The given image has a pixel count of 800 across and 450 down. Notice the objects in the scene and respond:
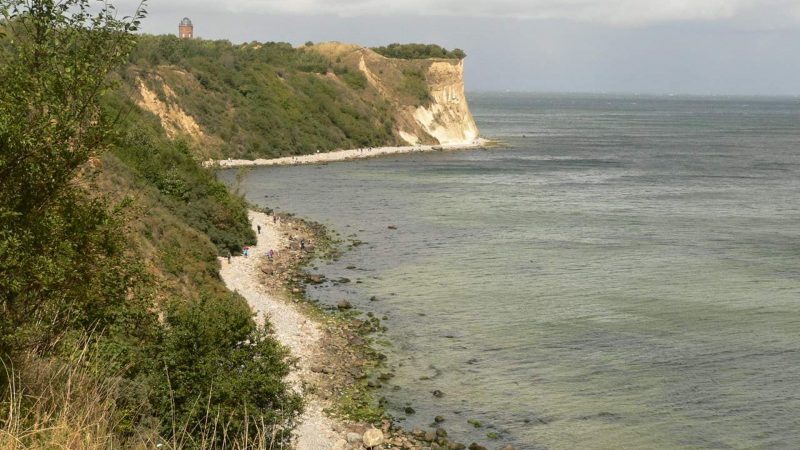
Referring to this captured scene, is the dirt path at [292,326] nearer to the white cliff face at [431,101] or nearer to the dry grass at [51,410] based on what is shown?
the dry grass at [51,410]

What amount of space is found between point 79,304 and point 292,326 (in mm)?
21587

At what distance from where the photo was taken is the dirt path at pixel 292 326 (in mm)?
26828

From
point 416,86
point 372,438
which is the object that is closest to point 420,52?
point 416,86

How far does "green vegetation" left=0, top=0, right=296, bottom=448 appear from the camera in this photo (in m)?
12.6

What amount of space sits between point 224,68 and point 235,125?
15.6 m

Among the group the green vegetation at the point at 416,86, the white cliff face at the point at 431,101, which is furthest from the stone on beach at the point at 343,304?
the green vegetation at the point at 416,86

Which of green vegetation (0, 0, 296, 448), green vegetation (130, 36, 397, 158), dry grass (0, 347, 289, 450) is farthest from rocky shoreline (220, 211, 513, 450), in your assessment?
green vegetation (130, 36, 397, 158)

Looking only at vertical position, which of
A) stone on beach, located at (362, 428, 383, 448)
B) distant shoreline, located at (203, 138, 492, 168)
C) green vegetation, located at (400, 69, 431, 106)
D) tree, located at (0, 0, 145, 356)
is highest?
green vegetation, located at (400, 69, 431, 106)

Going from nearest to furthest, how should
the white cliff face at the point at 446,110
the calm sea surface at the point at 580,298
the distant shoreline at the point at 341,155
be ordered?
the calm sea surface at the point at 580,298 → the distant shoreline at the point at 341,155 → the white cliff face at the point at 446,110

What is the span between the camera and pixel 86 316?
18.0 m

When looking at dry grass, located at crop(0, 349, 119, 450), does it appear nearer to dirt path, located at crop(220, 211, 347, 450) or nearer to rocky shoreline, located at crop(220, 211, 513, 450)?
rocky shoreline, located at crop(220, 211, 513, 450)

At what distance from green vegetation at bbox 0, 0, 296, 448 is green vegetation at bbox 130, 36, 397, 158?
7691cm

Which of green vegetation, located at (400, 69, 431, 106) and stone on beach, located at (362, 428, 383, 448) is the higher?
green vegetation, located at (400, 69, 431, 106)

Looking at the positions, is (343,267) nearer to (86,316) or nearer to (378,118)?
(86,316)
